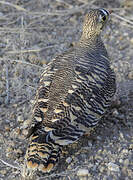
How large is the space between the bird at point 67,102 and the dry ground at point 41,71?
382 millimetres

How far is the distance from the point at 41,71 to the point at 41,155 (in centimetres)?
261

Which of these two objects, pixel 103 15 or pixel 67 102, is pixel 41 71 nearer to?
pixel 103 15

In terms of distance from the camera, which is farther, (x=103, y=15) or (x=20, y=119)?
(x=103, y=15)

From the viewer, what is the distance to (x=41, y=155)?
3.92 meters

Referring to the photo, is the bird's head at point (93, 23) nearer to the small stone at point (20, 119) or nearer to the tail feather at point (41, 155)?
the small stone at point (20, 119)

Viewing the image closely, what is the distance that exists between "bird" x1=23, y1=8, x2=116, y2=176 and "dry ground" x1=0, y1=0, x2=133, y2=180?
1.25 ft

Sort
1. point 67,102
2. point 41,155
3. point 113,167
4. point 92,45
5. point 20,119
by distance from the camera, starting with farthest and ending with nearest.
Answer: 1. point 92,45
2. point 20,119
3. point 113,167
4. point 67,102
5. point 41,155

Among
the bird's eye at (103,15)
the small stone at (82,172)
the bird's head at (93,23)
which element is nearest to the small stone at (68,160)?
the small stone at (82,172)

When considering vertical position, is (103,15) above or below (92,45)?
above

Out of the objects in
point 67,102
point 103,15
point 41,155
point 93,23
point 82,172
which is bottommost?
point 82,172

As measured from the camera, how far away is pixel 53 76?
4.73 m

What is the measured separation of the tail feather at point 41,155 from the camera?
12.9ft

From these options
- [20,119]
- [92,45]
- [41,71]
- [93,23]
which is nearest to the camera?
[20,119]

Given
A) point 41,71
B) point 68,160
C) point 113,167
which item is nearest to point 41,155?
point 68,160
